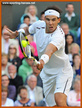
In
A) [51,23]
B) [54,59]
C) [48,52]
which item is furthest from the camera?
[54,59]

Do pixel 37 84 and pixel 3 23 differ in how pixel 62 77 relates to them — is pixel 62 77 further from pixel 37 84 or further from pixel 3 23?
pixel 3 23

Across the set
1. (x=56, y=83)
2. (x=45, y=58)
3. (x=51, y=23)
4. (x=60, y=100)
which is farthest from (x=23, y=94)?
(x=45, y=58)


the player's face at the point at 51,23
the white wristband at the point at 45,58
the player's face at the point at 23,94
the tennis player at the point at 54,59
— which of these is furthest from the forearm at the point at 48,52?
the player's face at the point at 23,94

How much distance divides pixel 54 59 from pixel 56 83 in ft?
1.65

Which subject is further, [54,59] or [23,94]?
[23,94]

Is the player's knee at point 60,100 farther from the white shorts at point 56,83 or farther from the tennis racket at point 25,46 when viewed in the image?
the tennis racket at point 25,46

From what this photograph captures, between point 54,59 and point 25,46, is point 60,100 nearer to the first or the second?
point 54,59

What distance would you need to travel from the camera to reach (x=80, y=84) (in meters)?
11.7

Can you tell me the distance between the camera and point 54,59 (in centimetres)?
817

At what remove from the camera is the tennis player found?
7945 mm

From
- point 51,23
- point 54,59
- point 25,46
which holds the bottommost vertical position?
point 54,59

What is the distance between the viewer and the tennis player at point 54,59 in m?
7.95

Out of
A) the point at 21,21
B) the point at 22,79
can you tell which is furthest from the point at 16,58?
the point at 21,21

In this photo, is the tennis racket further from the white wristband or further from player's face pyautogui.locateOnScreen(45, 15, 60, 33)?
player's face pyautogui.locateOnScreen(45, 15, 60, 33)
